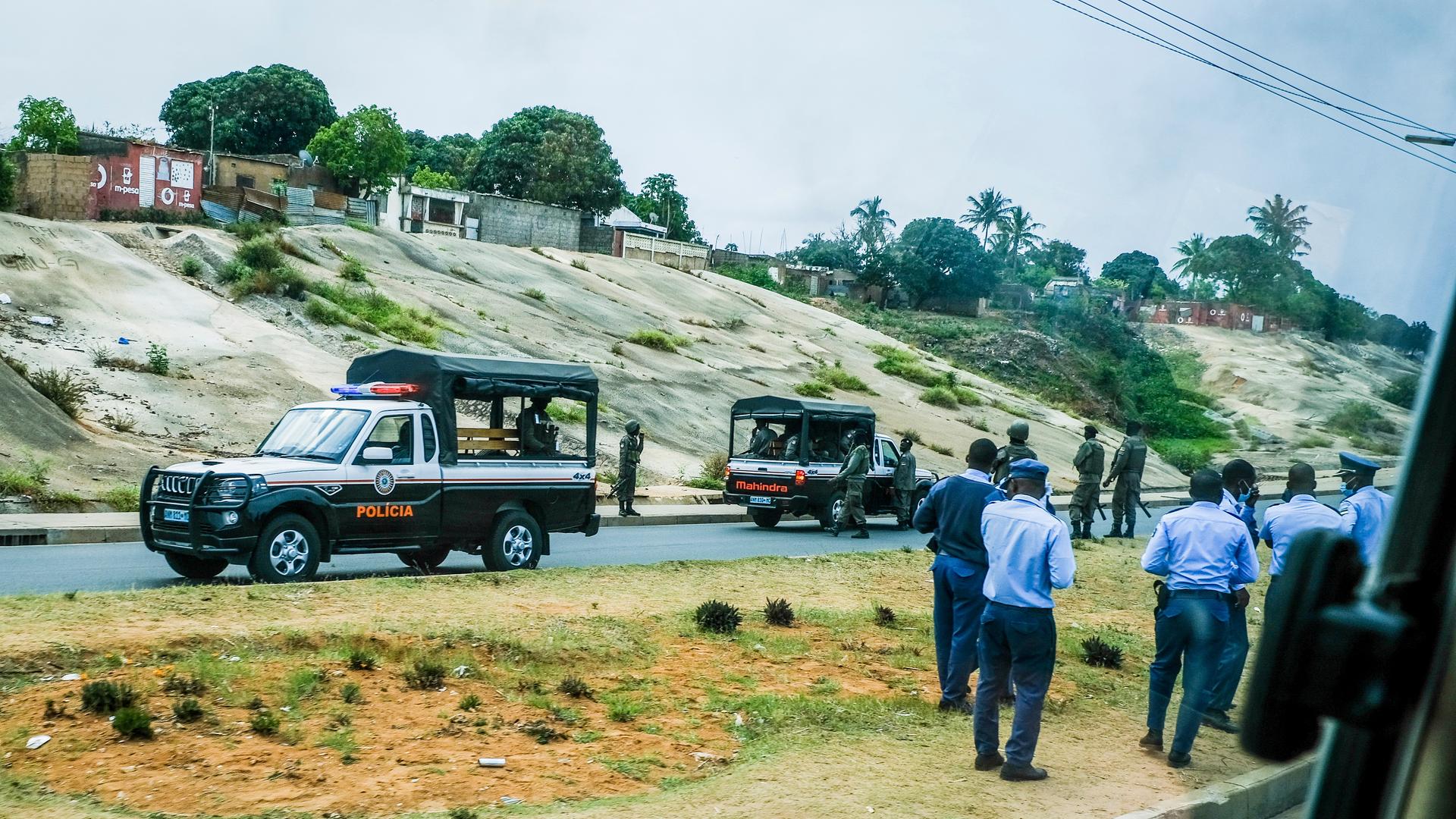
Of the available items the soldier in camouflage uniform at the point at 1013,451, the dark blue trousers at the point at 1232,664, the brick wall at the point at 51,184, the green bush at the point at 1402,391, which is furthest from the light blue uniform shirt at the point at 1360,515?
the brick wall at the point at 51,184

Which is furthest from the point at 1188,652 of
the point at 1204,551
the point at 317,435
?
the point at 317,435

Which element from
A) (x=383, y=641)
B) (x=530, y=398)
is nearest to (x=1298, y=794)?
(x=383, y=641)

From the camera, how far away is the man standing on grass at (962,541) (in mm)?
8320

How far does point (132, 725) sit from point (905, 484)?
60.6 feet

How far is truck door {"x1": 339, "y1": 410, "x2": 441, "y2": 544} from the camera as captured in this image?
43.5 ft

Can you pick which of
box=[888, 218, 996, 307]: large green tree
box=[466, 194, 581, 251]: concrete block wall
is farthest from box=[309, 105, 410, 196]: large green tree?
box=[888, 218, 996, 307]: large green tree

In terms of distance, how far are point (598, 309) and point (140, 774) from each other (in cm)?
4451

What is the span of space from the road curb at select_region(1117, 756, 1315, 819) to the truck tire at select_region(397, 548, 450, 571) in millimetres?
10088

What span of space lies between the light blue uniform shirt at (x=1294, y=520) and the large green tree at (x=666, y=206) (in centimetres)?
8452

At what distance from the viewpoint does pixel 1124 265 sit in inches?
389

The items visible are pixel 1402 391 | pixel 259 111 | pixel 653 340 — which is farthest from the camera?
pixel 259 111

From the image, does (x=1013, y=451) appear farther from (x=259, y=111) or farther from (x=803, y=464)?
(x=259, y=111)

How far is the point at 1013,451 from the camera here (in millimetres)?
12148

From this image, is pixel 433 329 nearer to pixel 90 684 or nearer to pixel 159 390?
pixel 159 390
